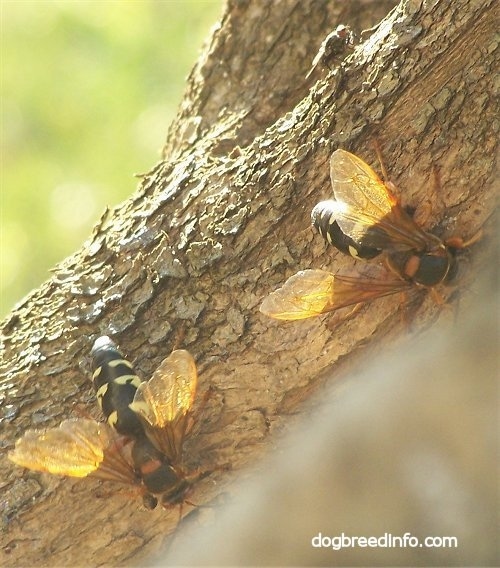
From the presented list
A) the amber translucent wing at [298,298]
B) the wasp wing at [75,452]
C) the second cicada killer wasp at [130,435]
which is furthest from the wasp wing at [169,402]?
the amber translucent wing at [298,298]

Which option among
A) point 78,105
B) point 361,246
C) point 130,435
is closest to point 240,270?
point 361,246

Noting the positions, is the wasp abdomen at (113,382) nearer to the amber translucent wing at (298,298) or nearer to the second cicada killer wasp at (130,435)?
the second cicada killer wasp at (130,435)

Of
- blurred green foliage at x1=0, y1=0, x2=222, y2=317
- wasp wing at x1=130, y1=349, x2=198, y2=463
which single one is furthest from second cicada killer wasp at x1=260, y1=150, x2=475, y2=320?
blurred green foliage at x1=0, y1=0, x2=222, y2=317

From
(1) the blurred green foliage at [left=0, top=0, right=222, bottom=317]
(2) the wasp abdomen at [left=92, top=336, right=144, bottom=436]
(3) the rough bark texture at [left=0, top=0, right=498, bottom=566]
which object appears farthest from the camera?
(1) the blurred green foliage at [left=0, top=0, right=222, bottom=317]

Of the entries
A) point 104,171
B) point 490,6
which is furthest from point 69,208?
point 490,6

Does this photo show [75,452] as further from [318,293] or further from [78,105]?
[78,105]

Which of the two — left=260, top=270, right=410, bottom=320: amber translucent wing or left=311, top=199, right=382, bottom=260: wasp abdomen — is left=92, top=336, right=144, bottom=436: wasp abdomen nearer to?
left=260, top=270, right=410, bottom=320: amber translucent wing
